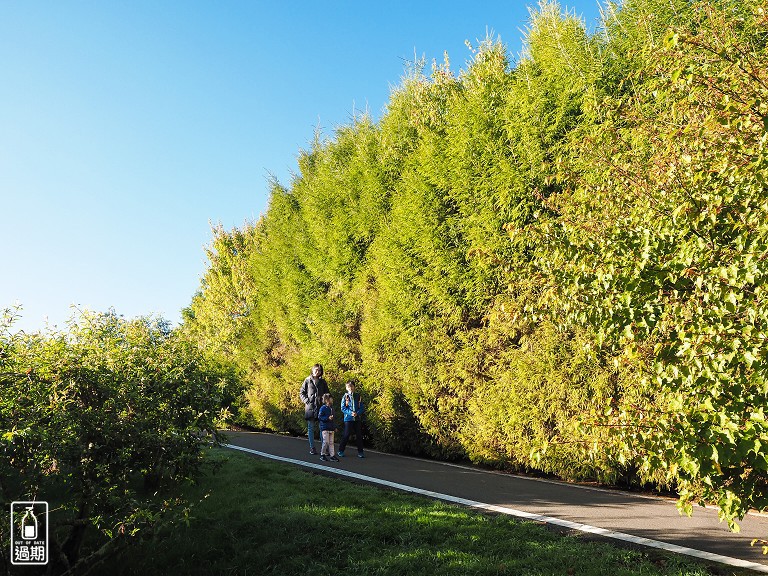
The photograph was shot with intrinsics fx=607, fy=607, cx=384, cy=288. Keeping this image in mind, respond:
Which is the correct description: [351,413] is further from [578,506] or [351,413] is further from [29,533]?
[29,533]

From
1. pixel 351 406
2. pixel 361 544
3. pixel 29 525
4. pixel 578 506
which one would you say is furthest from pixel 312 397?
pixel 29 525

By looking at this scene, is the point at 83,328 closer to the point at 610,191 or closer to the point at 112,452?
the point at 112,452

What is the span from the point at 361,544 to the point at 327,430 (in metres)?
6.23

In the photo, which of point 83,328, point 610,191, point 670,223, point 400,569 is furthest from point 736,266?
point 83,328

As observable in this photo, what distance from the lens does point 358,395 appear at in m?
13.5

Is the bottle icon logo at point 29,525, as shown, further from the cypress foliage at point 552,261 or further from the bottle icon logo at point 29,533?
the cypress foliage at point 552,261

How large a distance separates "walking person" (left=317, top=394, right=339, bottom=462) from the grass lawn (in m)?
3.83

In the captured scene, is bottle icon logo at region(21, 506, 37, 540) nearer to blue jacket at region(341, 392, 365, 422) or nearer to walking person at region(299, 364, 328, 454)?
walking person at region(299, 364, 328, 454)

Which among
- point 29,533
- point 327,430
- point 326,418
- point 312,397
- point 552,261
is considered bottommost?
point 29,533

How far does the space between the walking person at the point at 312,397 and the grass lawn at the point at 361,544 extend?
15.4 feet

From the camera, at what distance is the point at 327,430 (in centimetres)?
1245

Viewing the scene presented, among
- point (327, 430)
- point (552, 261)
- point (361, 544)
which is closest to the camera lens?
point (552, 261)

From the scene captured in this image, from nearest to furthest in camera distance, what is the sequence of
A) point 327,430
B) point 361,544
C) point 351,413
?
point 361,544 → point 327,430 → point 351,413

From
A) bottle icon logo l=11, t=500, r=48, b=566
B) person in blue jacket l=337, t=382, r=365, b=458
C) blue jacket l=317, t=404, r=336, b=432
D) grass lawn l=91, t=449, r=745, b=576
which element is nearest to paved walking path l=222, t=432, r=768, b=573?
grass lawn l=91, t=449, r=745, b=576
